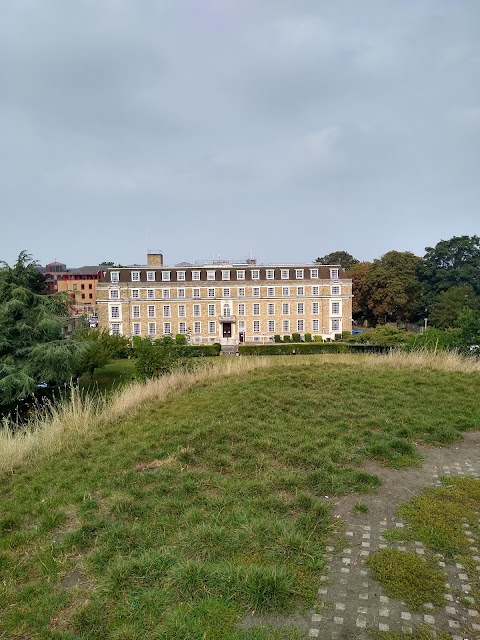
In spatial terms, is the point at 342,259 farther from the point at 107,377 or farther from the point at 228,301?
the point at 107,377

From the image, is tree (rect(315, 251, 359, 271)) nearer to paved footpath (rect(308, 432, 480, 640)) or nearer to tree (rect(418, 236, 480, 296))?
tree (rect(418, 236, 480, 296))

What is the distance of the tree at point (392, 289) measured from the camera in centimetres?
5125

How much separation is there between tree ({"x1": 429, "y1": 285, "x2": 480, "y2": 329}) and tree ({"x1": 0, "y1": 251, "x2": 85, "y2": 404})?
132ft

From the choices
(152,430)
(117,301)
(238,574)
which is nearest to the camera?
(238,574)

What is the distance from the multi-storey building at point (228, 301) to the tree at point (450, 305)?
31.4ft

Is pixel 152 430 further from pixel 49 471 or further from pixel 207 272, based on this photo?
pixel 207 272

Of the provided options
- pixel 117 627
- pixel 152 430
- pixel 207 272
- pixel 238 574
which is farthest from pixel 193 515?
pixel 207 272

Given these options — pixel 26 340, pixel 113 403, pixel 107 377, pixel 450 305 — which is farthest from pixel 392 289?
pixel 113 403

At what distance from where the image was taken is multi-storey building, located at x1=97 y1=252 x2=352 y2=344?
150 feet

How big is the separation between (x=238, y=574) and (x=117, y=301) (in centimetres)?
4420

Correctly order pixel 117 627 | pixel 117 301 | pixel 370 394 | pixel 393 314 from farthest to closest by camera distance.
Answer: pixel 393 314 < pixel 117 301 < pixel 370 394 < pixel 117 627

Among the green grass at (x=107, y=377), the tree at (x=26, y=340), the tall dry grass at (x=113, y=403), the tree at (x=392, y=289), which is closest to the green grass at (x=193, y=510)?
the tall dry grass at (x=113, y=403)

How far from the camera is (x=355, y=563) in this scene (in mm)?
3975

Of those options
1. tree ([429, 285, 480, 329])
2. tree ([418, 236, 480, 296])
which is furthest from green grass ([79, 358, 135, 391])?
tree ([418, 236, 480, 296])
